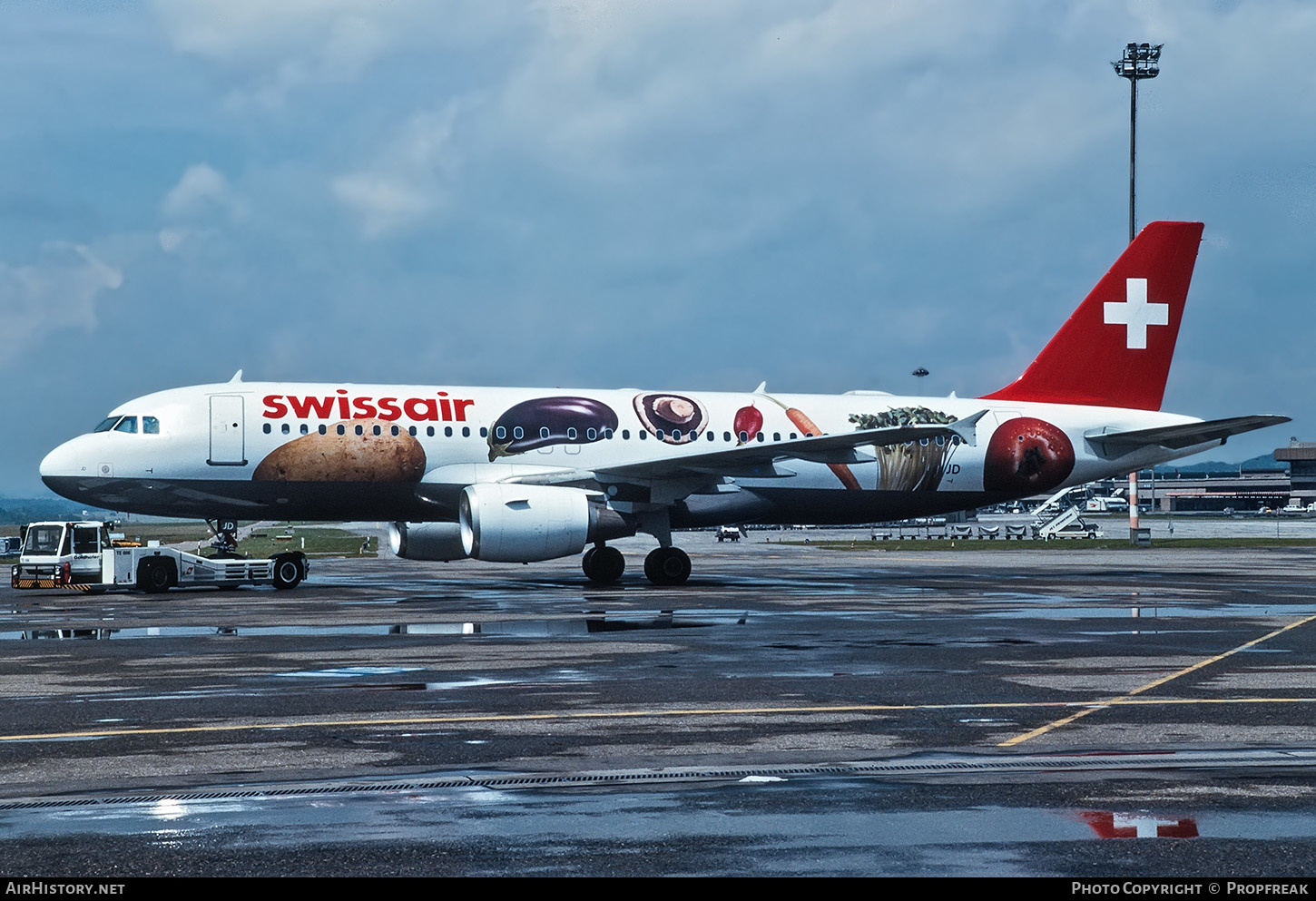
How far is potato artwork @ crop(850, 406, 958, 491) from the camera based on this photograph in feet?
115

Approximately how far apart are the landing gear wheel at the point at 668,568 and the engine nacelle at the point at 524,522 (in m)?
3.00

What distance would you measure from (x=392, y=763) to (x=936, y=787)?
3.54m

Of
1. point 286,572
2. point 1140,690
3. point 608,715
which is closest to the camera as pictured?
point 608,715

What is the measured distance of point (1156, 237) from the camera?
38188mm

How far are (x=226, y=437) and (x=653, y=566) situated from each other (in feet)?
32.3

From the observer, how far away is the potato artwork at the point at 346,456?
3025 cm

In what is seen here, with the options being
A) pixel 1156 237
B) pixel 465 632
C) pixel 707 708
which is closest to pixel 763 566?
pixel 1156 237

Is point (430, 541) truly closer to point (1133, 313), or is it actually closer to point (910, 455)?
point (910, 455)

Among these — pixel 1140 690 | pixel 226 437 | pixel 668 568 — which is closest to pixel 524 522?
pixel 668 568

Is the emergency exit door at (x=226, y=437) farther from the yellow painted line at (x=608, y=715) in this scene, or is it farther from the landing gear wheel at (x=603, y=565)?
the yellow painted line at (x=608, y=715)

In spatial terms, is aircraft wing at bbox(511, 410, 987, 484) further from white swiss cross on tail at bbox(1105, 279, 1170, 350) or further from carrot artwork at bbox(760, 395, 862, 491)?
white swiss cross on tail at bbox(1105, 279, 1170, 350)

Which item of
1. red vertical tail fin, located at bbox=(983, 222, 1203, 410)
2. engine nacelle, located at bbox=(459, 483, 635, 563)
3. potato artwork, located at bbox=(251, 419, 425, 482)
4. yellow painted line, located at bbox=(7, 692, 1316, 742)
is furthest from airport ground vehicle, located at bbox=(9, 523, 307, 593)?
yellow painted line, located at bbox=(7, 692, 1316, 742)

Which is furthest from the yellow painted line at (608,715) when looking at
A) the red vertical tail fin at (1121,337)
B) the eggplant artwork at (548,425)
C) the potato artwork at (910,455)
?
the red vertical tail fin at (1121,337)

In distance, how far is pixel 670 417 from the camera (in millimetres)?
33719
